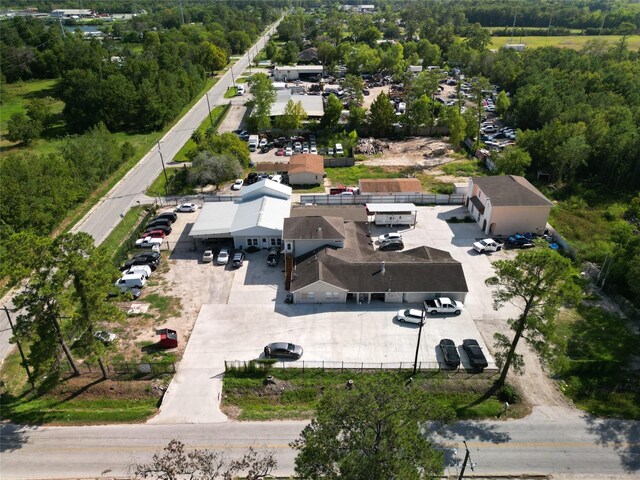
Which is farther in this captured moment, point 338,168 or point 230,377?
point 338,168

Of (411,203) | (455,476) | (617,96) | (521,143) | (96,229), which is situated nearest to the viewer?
(455,476)

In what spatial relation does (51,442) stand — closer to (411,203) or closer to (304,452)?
(304,452)

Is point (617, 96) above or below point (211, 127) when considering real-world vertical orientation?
above

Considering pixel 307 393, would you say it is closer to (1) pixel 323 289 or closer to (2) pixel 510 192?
(1) pixel 323 289

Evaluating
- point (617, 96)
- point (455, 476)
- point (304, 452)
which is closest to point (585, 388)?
point (455, 476)

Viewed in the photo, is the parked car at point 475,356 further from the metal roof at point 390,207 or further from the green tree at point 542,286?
the metal roof at point 390,207

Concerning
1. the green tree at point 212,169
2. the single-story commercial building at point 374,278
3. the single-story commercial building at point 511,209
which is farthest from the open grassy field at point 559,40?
the single-story commercial building at point 374,278

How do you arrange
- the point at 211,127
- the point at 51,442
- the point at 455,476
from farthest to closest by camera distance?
the point at 211,127 → the point at 51,442 → the point at 455,476
